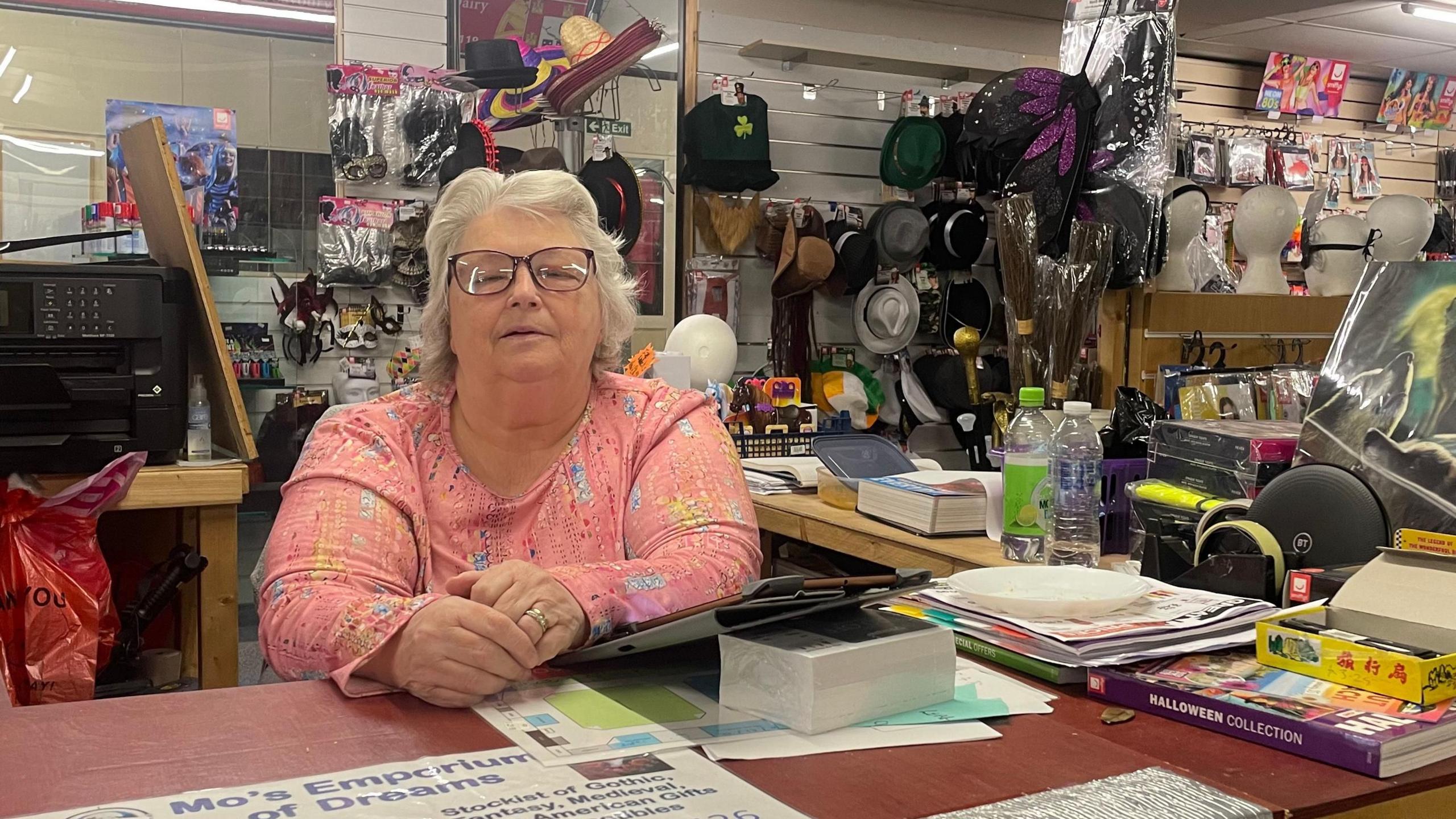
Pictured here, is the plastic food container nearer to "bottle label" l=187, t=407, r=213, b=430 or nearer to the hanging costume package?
"bottle label" l=187, t=407, r=213, b=430

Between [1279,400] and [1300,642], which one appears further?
[1279,400]

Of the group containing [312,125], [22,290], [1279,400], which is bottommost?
[1279,400]

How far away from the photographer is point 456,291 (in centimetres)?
181

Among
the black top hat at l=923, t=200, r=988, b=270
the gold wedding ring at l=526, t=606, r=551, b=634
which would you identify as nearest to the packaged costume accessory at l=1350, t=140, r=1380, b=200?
the black top hat at l=923, t=200, r=988, b=270

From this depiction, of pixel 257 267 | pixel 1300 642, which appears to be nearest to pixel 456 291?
pixel 1300 642

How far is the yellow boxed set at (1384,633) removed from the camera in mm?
1109

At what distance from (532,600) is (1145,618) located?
69 centimetres

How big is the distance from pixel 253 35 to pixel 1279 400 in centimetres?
373

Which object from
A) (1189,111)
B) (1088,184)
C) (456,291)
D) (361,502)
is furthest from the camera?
(1189,111)

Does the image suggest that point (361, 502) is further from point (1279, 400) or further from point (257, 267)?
point (257, 267)

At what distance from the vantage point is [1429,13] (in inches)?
241

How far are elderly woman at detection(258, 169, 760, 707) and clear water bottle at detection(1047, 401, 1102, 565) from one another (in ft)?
1.88

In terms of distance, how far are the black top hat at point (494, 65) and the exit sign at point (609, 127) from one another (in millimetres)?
355

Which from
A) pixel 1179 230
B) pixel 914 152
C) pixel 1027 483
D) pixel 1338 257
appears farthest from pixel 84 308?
pixel 1338 257
